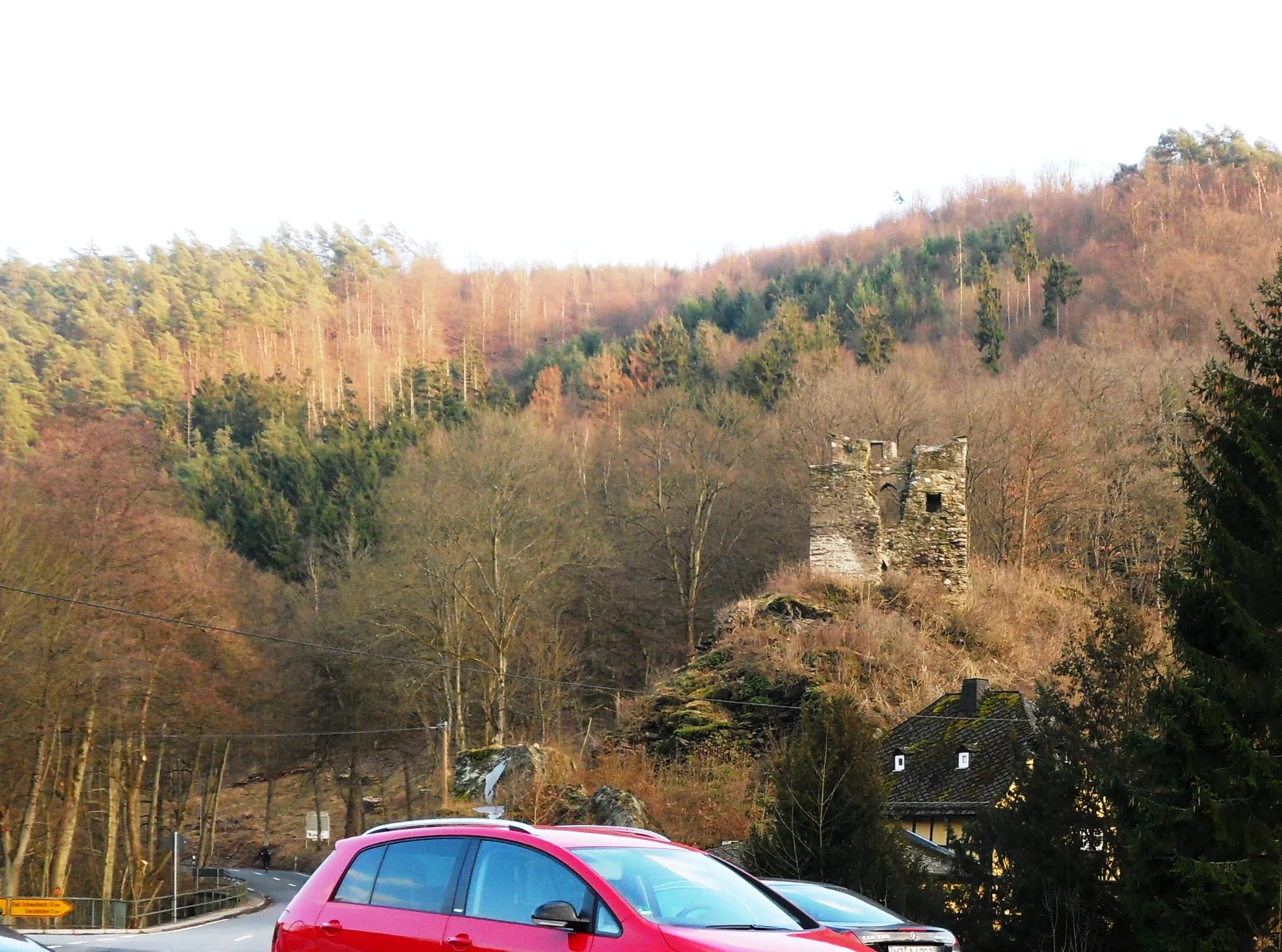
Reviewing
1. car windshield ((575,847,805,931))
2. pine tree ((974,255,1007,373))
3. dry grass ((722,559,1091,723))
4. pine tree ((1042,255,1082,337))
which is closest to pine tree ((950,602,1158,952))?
car windshield ((575,847,805,931))

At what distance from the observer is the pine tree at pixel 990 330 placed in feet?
263

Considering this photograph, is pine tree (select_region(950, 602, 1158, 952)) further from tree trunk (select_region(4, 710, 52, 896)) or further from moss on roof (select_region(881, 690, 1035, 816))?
tree trunk (select_region(4, 710, 52, 896))

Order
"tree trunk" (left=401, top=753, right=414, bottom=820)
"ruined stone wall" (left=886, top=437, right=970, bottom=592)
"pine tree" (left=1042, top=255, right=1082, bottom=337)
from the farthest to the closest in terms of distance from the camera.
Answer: "pine tree" (left=1042, top=255, right=1082, bottom=337) → "tree trunk" (left=401, top=753, right=414, bottom=820) → "ruined stone wall" (left=886, top=437, right=970, bottom=592)

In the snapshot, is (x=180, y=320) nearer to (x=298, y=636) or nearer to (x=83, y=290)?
(x=83, y=290)

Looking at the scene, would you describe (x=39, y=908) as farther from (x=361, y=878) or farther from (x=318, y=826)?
(x=318, y=826)

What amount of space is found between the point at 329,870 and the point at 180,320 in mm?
107907

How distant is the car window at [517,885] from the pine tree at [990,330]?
245 ft

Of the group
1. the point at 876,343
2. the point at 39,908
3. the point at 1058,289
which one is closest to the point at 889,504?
the point at 876,343

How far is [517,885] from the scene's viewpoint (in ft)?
→ 26.2

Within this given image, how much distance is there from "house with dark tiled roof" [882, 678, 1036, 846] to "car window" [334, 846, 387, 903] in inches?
902

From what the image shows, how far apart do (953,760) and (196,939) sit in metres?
16.8

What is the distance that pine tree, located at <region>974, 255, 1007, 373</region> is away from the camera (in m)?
80.2

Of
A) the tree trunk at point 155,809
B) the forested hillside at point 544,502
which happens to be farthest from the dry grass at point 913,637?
the tree trunk at point 155,809

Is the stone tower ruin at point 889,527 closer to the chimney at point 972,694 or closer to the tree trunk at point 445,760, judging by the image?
the chimney at point 972,694
